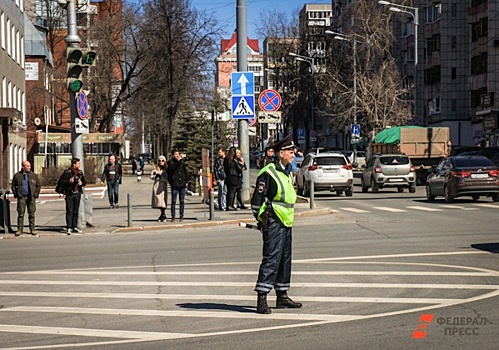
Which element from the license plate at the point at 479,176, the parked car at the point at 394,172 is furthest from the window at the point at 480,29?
the license plate at the point at 479,176

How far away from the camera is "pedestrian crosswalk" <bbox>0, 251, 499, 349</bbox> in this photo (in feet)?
29.7

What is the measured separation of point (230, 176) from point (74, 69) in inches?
279

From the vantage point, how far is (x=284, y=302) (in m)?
9.84

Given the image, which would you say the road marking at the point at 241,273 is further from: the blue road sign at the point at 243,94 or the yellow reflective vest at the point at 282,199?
the blue road sign at the point at 243,94

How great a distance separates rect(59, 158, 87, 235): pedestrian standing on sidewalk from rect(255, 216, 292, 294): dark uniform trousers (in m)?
13.1

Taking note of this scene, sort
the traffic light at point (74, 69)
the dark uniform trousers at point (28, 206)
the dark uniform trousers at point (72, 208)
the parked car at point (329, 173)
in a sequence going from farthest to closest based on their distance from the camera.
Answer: the parked car at point (329, 173) → the dark uniform trousers at point (28, 206) → the dark uniform trousers at point (72, 208) → the traffic light at point (74, 69)

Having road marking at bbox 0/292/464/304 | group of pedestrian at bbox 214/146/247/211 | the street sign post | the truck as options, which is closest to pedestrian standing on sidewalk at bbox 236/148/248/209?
group of pedestrian at bbox 214/146/247/211

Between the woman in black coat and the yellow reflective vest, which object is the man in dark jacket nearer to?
the woman in black coat

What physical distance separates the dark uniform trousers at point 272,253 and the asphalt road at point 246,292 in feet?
1.21

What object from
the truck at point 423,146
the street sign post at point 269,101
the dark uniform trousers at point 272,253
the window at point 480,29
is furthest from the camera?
the window at point 480,29

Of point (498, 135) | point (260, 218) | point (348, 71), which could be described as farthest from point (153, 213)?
point (348, 71)

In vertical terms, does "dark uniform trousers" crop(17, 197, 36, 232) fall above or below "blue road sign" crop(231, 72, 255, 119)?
below

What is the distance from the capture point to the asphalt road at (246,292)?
8.42 metres
